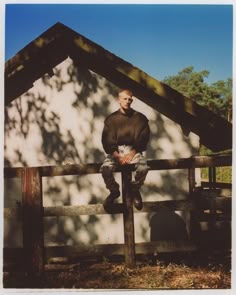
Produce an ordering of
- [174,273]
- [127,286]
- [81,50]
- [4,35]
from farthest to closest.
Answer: [81,50], [4,35], [174,273], [127,286]

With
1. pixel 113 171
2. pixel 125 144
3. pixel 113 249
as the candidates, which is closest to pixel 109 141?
pixel 125 144

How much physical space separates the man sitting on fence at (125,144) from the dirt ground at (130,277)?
Answer: 0.88m

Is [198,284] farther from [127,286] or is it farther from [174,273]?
[127,286]

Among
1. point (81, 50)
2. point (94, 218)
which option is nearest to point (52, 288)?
point (94, 218)

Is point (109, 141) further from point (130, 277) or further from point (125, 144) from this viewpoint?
point (130, 277)

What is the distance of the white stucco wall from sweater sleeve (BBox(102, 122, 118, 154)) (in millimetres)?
1409

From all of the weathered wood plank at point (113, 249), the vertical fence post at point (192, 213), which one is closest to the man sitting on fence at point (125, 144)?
the weathered wood plank at point (113, 249)

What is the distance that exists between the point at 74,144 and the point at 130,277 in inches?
106

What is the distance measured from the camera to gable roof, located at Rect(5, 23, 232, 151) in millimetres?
5621

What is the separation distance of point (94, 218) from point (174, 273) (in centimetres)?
208

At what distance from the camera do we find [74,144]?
248 inches

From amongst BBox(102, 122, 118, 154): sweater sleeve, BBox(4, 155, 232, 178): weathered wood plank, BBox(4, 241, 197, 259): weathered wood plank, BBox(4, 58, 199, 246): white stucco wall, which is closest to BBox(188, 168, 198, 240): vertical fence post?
BBox(4, 58, 199, 246): white stucco wall

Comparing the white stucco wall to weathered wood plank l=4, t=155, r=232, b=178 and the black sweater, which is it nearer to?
the black sweater

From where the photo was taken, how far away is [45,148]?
6312 millimetres
